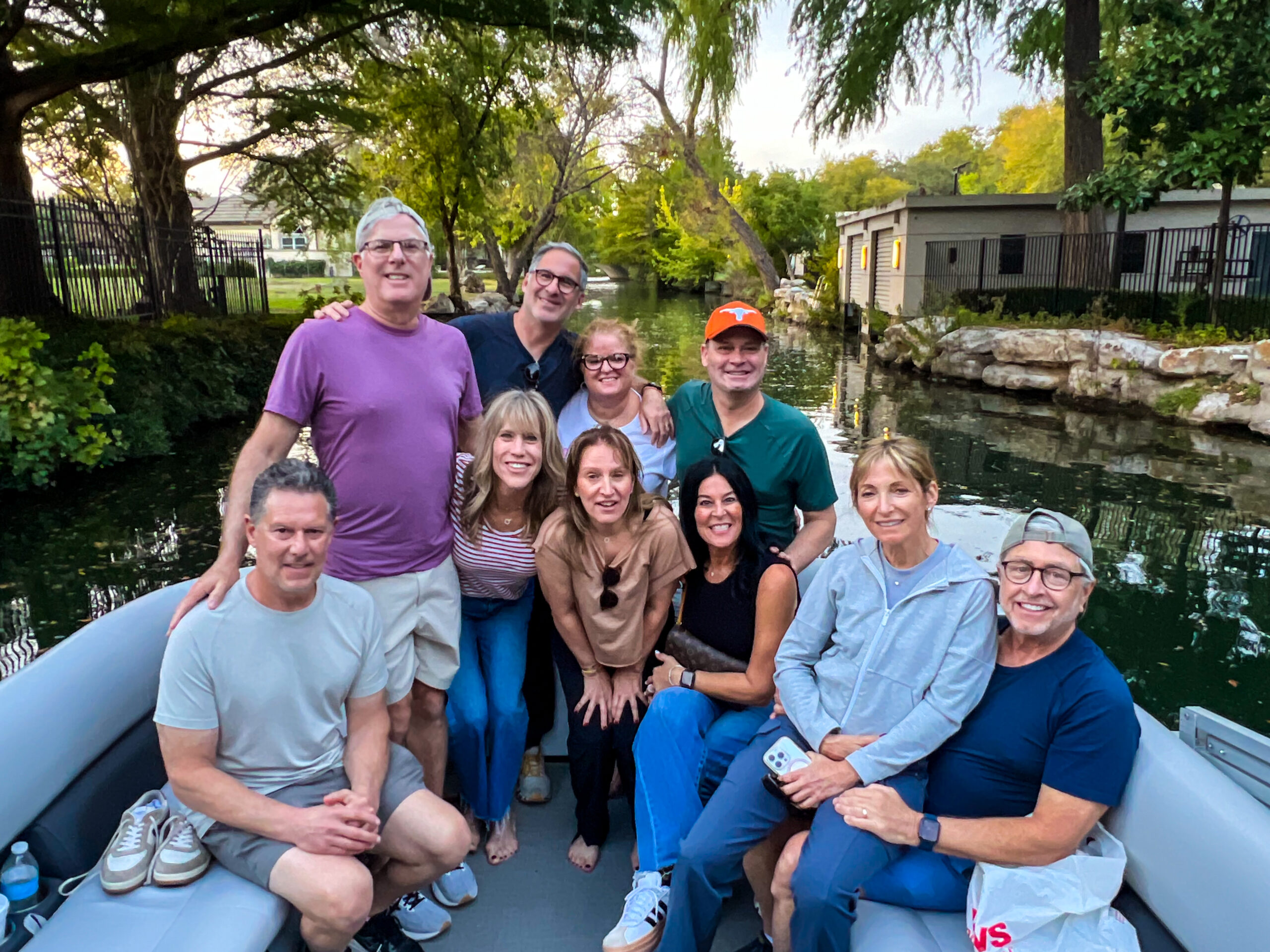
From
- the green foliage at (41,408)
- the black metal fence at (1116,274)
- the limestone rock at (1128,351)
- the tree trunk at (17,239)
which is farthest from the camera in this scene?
the black metal fence at (1116,274)

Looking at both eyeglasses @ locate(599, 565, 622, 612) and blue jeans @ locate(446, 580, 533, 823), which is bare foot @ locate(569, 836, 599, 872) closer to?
blue jeans @ locate(446, 580, 533, 823)

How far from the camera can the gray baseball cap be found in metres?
1.77

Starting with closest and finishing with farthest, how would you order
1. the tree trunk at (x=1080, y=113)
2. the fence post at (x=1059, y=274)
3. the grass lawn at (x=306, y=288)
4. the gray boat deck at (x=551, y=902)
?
1. the gray boat deck at (x=551, y=902)
2. the tree trunk at (x=1080, y=113)
3. the fence post at (x=1059, y=274)
4. the grass lawn at (x=306, y=288)

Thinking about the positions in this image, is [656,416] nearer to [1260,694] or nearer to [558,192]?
[1260,694]

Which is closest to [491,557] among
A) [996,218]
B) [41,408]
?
[41,408]

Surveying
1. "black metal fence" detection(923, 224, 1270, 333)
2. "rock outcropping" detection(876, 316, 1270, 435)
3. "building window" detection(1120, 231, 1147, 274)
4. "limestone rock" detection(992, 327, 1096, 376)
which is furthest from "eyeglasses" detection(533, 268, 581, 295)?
"building window" detection(1120, 231, 1147, 274)

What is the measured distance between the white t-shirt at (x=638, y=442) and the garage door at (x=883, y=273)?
17.8 metres

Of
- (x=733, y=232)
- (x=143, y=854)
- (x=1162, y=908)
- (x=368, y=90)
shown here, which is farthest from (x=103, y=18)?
(x=733, y=232)

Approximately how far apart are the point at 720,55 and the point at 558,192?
6.77m

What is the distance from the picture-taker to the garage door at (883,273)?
20.0m

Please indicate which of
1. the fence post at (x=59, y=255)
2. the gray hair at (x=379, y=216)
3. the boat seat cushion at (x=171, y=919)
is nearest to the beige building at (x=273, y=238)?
the fence post at (x=59, y=255)

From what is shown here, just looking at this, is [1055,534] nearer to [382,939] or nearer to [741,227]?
[382,939]

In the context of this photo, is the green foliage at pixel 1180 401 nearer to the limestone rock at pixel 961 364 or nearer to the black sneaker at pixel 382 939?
the limestone rock at pixel 961 364

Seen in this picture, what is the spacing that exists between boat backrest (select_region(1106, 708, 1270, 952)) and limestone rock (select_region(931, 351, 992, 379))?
13.3m
